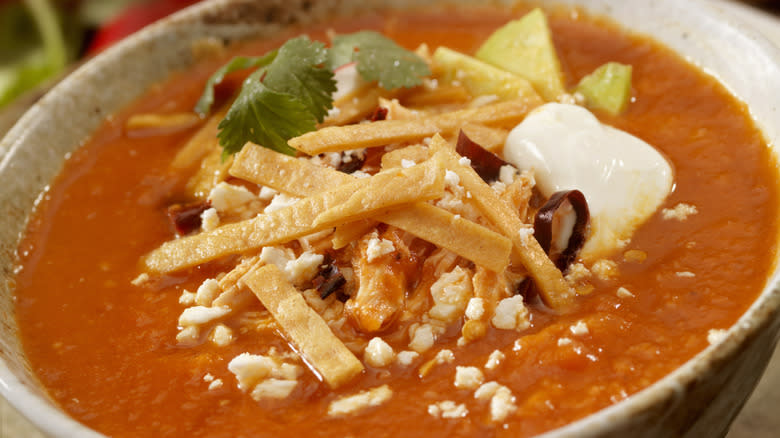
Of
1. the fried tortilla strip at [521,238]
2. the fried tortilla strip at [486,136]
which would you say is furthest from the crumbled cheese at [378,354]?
the fried tortilla strip at [486,136]

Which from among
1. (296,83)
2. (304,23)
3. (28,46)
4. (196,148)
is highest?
(296,83)

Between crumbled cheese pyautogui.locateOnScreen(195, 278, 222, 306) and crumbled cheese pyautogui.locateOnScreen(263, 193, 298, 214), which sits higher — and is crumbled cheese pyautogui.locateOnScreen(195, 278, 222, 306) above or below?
below

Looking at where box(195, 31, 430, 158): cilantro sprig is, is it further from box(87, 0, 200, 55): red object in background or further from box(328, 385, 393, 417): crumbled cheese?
box(87, 0, 200, 55): red object in background

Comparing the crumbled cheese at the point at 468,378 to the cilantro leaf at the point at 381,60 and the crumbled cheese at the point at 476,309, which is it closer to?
the crumbled cheese at the point at 476,309

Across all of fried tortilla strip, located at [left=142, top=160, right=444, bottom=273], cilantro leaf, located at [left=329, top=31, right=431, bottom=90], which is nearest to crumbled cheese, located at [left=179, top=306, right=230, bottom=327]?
fried tortilla strip, located at [left=142, top=160, right=444, bottom=273]

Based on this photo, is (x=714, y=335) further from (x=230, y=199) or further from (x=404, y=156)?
(x=230, y=199)

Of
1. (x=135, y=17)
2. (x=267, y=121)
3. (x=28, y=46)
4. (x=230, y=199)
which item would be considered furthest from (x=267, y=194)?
(x=28, y=46)
